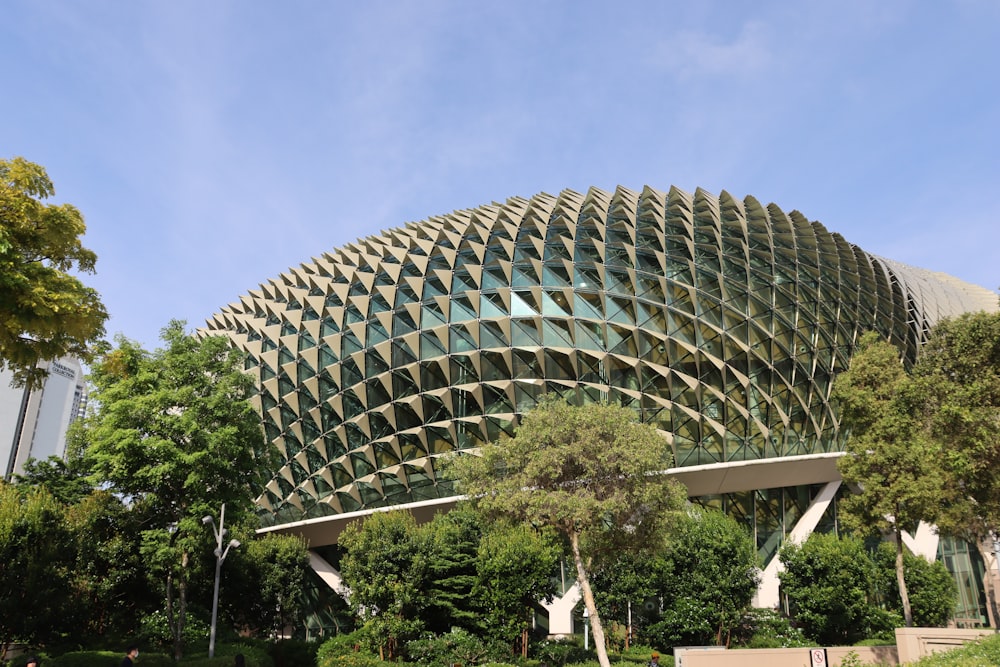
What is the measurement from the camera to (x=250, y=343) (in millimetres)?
45094

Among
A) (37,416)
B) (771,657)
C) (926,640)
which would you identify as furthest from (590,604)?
(37,416)

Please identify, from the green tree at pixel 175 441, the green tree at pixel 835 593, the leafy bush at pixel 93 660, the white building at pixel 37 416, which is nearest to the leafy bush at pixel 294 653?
the green tree at pixel 175 441

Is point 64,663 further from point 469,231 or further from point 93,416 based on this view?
point 469,231

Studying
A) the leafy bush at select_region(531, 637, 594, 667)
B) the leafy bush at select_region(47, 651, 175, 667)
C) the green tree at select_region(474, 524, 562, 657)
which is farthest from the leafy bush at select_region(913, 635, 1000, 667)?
the leafy bush at select_region(47, 651, 175, 667)

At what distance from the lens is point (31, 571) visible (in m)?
25.6

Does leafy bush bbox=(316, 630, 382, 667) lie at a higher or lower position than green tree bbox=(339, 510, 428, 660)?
lower

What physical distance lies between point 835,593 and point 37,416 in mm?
150702

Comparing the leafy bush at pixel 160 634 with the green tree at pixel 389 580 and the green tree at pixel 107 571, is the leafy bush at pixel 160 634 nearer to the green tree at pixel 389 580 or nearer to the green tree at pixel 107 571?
the green tree at pixel 107 571

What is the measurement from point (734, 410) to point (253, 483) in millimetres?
22916

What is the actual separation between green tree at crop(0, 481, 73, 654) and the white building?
108 metres

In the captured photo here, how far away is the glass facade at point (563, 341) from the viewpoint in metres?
Result: 34.8

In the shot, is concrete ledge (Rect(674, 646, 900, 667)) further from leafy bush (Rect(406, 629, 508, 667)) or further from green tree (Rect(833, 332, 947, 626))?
leafy bush (Rect(406, 629, 508, 667))

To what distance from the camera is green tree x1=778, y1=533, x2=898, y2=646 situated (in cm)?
3055

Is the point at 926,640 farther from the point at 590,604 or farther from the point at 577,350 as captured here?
the point at 577,350
